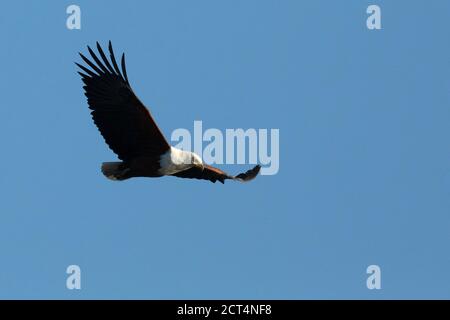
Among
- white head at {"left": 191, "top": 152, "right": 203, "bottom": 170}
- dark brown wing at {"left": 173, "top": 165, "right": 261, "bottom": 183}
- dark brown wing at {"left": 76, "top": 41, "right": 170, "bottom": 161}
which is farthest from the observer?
dark brown wing at {"left": 173, "top": 165, "right": 261, "bottom": 183}

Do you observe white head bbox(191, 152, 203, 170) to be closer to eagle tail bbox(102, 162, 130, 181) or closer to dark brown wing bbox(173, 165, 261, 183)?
dark brown wing bbox(173, 165, 261, 183)

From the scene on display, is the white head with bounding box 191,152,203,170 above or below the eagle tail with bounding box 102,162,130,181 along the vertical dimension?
above

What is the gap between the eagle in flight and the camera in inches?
617

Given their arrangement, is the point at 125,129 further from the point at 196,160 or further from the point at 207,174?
the point at 207,174

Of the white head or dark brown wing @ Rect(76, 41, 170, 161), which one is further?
the white head

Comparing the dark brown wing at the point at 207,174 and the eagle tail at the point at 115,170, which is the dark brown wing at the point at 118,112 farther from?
the dark brown wing at the point at 207,174

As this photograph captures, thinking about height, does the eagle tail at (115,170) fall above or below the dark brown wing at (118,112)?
below

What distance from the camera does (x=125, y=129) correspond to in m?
15.9

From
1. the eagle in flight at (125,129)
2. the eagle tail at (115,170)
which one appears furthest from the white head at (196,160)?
the eagle tail at (115,170)

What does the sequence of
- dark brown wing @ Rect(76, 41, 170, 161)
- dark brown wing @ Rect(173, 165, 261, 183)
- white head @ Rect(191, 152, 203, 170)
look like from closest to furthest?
dark brown wing @ Rect(76, 41, 170, 161)
white head @ Rect(191, 152, 203, 170)
dark brown wing @ Rect(173, 165, 261, 183)

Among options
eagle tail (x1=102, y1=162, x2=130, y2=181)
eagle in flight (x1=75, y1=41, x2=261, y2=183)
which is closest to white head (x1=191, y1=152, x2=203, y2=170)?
eagle in flight (x1=75, y1=41, x2=261, y2=183)

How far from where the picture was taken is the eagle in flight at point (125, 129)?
15.7m
